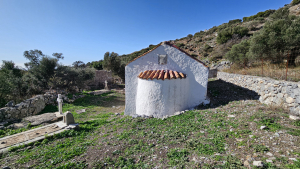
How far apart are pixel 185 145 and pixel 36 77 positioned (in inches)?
754

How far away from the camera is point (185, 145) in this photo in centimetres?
418

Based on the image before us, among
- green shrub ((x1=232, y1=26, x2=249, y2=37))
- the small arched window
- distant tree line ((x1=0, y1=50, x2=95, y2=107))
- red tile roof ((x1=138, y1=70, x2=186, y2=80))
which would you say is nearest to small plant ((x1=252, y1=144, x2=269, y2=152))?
red tile roof ((x1=138, y1=70, x2=186, y2=80))

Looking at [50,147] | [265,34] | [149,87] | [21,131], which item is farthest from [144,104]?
[265,34]

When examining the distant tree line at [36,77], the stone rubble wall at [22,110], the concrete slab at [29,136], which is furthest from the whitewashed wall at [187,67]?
the distant tree line at [36,77]

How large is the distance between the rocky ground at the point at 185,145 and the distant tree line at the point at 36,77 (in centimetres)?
1099

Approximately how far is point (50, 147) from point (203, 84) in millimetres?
8748

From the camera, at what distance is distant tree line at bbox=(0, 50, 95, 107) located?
1208 centimetres

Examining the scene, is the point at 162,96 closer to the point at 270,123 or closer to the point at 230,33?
the point at 270,123

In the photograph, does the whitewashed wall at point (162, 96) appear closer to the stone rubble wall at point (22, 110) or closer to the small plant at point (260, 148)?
the small plant at point (260, 148)

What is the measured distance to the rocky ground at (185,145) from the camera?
322 centimetres

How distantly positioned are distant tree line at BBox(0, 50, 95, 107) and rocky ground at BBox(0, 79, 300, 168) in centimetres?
1099

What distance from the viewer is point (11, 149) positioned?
5012mm

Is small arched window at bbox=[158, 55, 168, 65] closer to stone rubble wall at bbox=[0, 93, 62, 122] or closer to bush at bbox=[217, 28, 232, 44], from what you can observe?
A: stone rubble wall at bbox=[0, 93, 62, 122]

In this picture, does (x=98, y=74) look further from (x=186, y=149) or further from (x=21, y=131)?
(x=186, y=149)
